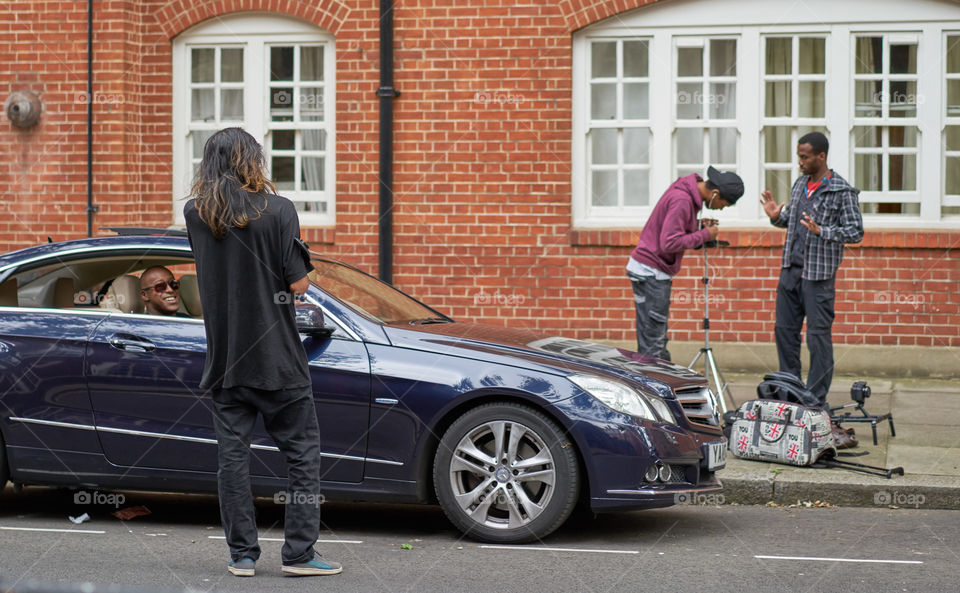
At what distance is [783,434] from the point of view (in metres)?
7.80

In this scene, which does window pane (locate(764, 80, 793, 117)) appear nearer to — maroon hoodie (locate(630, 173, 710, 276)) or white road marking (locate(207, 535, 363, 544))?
maroon hoodie (locate(630, 173, 710, 276))

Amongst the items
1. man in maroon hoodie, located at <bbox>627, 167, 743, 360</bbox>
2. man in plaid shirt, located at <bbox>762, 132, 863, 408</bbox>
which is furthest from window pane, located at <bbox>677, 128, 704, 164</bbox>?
man in plaid shirt, located at <bbox>762, 132, 863, 408</bbox>

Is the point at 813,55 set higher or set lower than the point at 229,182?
higher

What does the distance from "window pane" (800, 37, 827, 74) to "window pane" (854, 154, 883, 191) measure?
0.85 meters

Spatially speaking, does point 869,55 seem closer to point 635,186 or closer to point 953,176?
point 953,176

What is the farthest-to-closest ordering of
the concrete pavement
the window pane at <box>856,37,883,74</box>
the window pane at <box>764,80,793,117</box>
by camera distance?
the window pane at <box>764,80,793,117</box> < the window pane at <box>856,37,883,74</box> < the concrete pavement

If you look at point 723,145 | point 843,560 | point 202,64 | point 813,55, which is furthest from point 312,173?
point 843,560

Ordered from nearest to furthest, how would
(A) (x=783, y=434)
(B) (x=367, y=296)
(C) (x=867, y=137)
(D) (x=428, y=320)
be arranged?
(B) (x=367, y=296) → (D) (x=428, y=320) → (A) (x=783, y=434) → (C) (x=867, y=137)

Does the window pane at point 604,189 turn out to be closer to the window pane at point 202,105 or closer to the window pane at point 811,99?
the window pane at point 811,99

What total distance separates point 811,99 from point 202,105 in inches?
225

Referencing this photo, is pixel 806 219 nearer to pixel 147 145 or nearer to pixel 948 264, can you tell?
pixel 948 264

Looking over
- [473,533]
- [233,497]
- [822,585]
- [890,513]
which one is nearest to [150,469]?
[233,497]

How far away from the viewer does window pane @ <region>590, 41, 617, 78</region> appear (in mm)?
11828

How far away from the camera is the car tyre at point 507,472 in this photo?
6.06 meters
